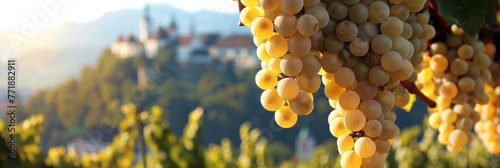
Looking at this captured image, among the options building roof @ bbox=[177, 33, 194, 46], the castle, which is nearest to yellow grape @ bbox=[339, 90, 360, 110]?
the castle

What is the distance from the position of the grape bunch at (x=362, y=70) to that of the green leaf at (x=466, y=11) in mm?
73

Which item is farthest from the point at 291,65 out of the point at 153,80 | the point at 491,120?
the point at 153,80

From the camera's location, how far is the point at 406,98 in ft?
1.47

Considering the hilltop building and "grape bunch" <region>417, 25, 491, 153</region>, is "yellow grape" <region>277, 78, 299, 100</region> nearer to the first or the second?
"grape bunch" <region>417, 25, 491, 153</region>

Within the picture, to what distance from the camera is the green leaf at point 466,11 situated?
17.1 inches

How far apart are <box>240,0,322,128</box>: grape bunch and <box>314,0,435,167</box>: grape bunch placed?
2 centimetres

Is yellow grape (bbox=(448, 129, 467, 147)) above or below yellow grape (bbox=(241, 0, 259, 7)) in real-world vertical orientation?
below

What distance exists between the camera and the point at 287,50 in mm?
341

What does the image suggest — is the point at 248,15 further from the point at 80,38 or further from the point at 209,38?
the point at 209,38

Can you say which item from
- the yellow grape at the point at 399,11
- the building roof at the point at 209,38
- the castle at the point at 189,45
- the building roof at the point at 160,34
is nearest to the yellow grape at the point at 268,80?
the yellow grape at the point at 399,11

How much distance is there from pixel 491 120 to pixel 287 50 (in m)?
0.51

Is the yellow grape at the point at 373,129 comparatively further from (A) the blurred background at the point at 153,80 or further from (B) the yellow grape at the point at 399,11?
(A) the blurred background at the point at 153,80

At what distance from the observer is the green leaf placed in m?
0.44

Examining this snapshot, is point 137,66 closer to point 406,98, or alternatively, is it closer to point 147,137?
point 147,137
